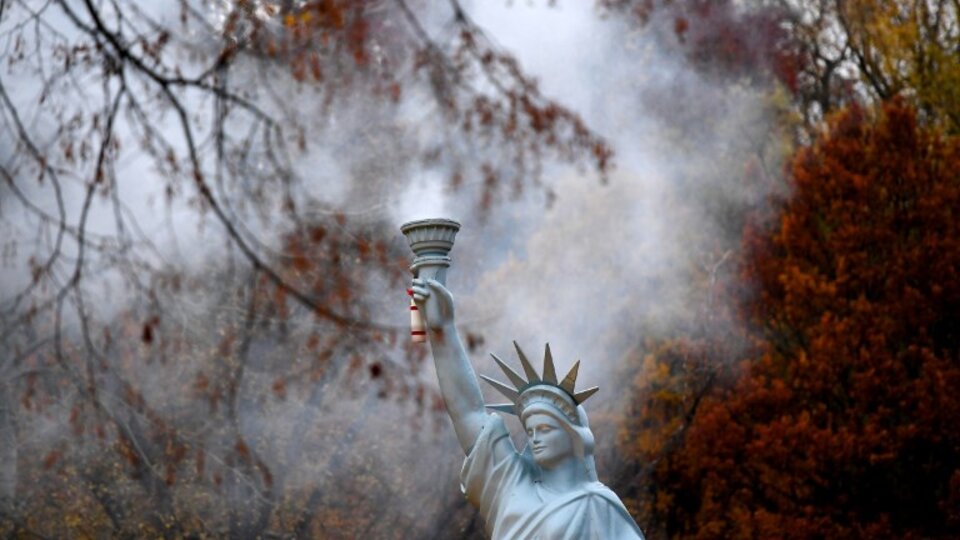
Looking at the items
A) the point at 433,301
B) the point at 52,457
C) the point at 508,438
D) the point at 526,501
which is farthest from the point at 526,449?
the point at 52,457

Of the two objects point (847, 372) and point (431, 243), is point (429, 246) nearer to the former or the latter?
point (431, 243)

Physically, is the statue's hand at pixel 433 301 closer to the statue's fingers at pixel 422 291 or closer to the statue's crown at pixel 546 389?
the statue's fingers at pixel 422 291

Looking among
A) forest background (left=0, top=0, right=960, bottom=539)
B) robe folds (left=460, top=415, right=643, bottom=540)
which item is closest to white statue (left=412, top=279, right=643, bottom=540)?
robe folds (left=460, top=415, right=643, bottom=540)

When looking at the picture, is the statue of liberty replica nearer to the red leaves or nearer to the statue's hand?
the statue's hand

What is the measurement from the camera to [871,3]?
52.6 ft

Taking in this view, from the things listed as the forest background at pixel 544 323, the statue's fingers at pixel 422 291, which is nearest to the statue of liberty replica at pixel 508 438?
the statue's fingers at pixel 422 291

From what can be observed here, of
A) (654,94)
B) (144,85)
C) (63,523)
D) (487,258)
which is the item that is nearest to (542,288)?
(487,258)

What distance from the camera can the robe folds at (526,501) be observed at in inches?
170

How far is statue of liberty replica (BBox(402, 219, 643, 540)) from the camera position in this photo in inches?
172

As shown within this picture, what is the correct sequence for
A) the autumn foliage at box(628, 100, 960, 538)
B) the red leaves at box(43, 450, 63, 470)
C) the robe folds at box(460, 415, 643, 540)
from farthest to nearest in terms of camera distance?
the autumn foliage at box(628, 100, 960, 538) → the red leaves at box(43, 450, 63, 470) → the robe folds at box(460, 415, 643, 540)

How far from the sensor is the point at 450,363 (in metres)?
4.54

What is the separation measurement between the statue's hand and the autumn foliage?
7787 millimetres

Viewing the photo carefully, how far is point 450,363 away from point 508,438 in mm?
268

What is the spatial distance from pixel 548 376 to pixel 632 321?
31.7 ft
